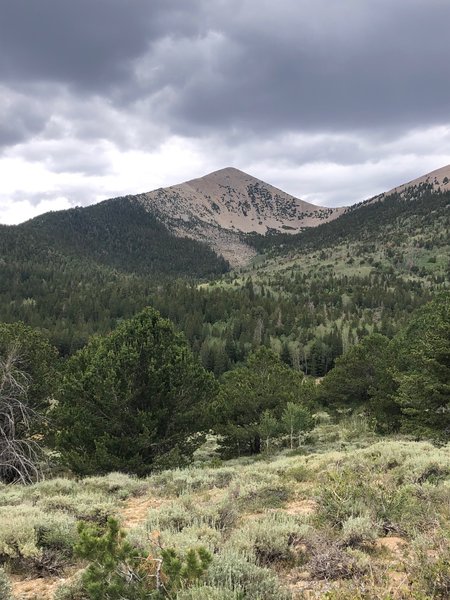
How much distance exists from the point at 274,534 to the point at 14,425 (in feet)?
50.8

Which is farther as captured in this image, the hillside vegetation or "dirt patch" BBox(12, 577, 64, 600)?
"dirt patch" BBox(12, 577, 64, 600)

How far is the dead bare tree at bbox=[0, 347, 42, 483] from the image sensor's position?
686 inches

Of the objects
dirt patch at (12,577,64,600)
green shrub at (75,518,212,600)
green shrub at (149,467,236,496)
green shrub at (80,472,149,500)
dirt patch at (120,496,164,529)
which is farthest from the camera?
green shrub at (80,472,149,500)

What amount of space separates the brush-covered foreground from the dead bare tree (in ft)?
20.6

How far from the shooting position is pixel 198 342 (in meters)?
114

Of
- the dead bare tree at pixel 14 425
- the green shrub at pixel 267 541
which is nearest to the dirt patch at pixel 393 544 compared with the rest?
the green shrub at pixel 267 541

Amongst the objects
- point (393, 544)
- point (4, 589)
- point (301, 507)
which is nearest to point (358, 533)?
point (393, 544)

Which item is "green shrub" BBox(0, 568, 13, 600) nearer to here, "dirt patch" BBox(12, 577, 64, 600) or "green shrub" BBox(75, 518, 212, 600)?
"dirt patch" BBox(12, 577, 64, 600)

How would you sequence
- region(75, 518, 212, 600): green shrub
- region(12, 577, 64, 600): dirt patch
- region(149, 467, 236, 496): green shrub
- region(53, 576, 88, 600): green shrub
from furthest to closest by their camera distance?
region(149, 467, 236, 496): green shrub → region(12, 577, 64, 600): dirt patch → region(53, 576, 88, 600): green shrub → region(75, 518, 212, 600): green shrub

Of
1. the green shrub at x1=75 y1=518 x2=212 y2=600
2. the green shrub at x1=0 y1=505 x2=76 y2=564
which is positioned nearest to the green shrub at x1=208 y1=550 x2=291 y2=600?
the green shrub at x1=75 y1=518 x2=212 y2=600

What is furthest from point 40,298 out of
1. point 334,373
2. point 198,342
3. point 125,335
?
point 125,335

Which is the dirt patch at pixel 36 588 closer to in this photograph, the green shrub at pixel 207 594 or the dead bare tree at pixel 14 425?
the green shrub at pixel 207 594

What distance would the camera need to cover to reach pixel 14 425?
60.0 ft

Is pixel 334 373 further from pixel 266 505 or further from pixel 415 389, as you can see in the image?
pixel 266 505
